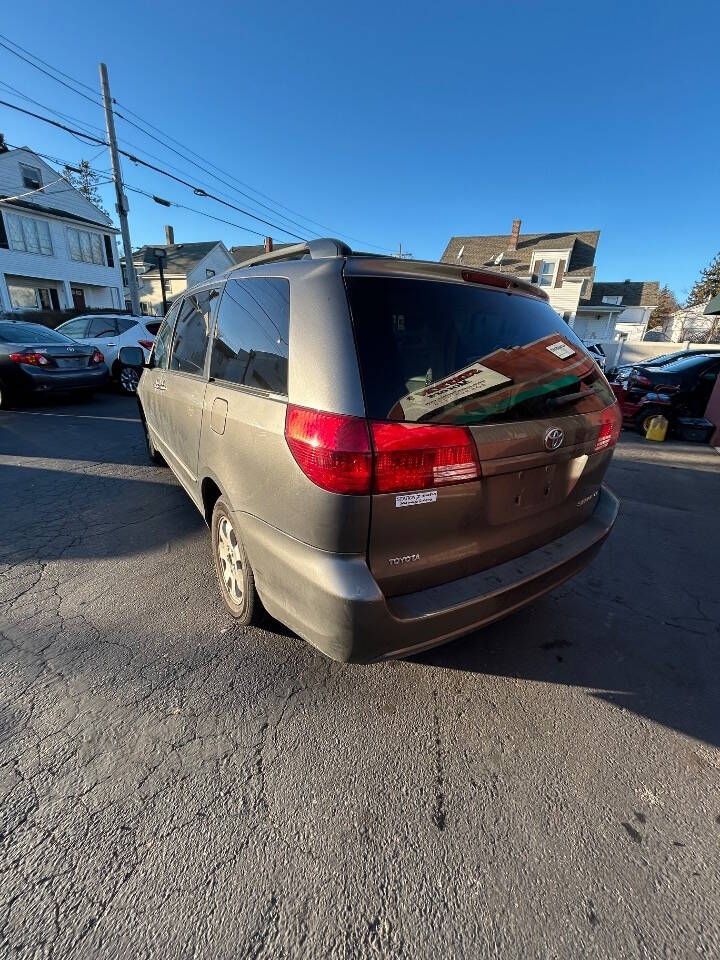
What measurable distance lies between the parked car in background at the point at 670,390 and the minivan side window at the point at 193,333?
8161mm

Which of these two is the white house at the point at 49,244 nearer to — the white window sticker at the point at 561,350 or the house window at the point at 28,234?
the house window at the point at 28,234

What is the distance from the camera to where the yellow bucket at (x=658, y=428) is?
7.84 m

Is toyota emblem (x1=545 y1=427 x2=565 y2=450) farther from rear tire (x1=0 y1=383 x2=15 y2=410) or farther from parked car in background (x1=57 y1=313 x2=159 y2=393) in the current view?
parked car in background (x1=57 y1=313 x2=159 y2=393)

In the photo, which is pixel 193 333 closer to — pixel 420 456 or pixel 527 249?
pixel 420 456

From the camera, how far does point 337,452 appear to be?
1.47 meters

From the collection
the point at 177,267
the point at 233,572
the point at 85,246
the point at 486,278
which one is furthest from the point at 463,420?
the point at 177,267

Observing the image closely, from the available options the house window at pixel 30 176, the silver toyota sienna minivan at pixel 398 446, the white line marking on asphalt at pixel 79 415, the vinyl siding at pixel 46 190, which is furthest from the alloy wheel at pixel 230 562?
the house window at pixel 30 176

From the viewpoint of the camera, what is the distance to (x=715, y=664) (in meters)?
2.38

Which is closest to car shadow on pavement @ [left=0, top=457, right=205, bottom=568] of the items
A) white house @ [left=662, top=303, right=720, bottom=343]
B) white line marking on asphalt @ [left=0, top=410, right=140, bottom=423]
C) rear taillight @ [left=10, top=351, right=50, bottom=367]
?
white line marking on asphalt @ [left=0, top=410, right=140, bottom=423]

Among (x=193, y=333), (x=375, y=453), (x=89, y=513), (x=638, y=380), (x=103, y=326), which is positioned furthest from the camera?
(x=103, y=326)

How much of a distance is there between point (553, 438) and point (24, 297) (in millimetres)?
33442

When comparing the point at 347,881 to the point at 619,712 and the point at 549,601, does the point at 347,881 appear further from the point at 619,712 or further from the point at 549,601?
the point at 549,601

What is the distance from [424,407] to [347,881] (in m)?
1.58

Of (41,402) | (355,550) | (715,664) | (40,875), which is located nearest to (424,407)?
(355,550)
